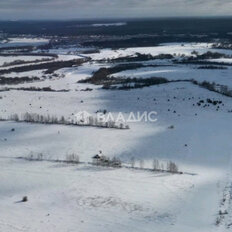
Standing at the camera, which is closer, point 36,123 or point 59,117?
point 36,123

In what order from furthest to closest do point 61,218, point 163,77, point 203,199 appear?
point 163,77, point 203,199, point 61,218

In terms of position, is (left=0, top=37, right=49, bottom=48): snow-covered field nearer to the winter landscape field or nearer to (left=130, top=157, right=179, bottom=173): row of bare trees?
the winter landscape field

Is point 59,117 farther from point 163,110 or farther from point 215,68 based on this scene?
point 215,68

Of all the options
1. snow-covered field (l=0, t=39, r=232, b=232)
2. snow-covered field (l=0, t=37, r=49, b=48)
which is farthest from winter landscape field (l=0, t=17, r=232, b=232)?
snow-covered field (l=0, t=37, r=49, b=48)

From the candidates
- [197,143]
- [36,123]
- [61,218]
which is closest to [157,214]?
A: [61,218]

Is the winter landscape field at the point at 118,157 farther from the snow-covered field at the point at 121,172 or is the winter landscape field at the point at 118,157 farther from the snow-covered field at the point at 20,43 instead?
the snow-covered field at the point at 20,43

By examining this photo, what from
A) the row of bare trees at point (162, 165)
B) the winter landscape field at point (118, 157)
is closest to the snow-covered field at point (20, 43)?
the winter landscape field at point (118, 157)

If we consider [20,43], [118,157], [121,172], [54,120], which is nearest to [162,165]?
[121,172]
